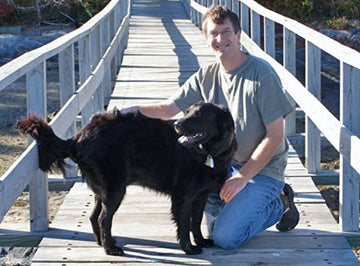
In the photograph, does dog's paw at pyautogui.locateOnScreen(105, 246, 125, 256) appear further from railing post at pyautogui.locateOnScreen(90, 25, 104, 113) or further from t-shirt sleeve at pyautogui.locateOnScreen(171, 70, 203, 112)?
railing post at pyautogui.locateOnScreen(90, 25, 104, 113)

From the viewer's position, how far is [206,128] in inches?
178

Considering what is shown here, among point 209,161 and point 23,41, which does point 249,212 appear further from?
point 23,41

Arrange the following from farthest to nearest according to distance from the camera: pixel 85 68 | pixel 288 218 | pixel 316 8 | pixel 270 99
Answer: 1. pixel 316 8
2. pixel 85 68
3. pixel 288 218
4. pixel 270 99

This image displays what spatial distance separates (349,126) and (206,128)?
89 cm

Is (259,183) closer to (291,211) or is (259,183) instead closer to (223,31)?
(291,211)

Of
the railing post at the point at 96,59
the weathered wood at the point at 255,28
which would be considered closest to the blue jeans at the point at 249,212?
the railing post at the point at 96,59

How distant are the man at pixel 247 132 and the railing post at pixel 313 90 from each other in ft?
4.33

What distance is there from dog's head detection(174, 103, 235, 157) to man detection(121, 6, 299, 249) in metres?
0.31

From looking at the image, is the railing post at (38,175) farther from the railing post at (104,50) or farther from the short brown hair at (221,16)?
the railing post at (104,50)

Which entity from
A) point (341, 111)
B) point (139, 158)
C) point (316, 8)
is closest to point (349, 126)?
point (341, 111)

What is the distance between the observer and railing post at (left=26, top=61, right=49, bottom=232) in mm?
4973

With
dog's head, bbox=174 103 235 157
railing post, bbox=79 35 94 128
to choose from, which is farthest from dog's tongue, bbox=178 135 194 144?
railing post, bbox=79 35 94 128

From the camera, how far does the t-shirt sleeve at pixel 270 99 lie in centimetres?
484

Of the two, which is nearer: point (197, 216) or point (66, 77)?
point (197, 216)
